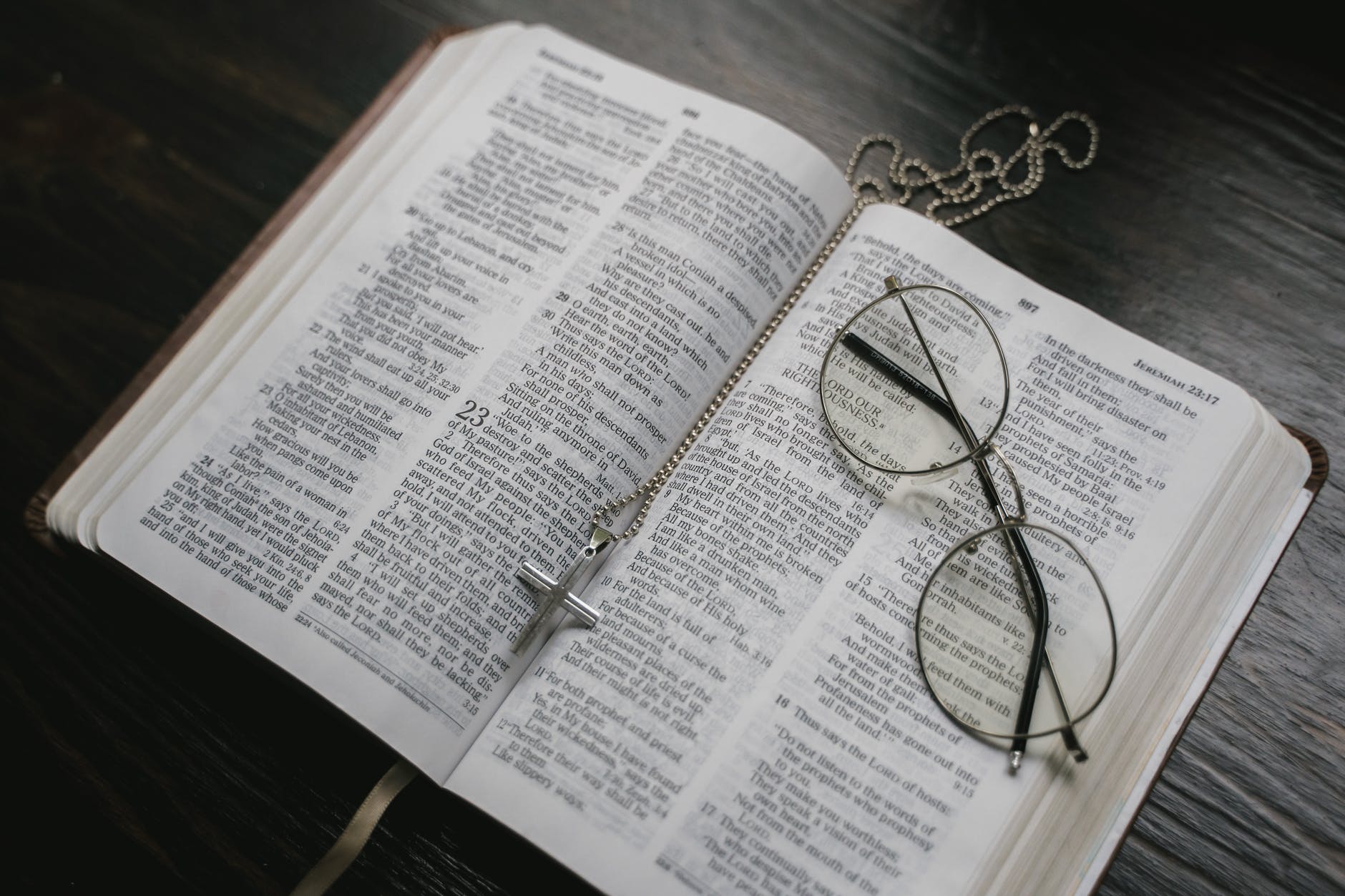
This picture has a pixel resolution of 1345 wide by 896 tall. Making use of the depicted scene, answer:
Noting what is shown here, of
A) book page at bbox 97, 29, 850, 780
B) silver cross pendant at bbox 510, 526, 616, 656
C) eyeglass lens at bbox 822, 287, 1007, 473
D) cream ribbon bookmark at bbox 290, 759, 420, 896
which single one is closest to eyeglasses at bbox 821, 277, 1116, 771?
eyeglass lens at bbox 822, 287, 1007, 473

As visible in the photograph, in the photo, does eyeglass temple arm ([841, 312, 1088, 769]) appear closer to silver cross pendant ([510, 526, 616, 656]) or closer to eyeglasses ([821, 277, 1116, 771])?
eyeglasses ([821, 277, 1116, 771])

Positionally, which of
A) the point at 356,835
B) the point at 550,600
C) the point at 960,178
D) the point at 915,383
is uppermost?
the point at 960,178

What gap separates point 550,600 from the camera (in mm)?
744

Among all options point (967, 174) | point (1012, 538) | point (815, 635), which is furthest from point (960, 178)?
point (815, 635)

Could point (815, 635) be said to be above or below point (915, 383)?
below

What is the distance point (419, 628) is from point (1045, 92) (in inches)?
32.9

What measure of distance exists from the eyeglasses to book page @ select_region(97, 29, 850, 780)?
125mm

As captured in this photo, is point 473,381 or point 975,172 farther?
point 975,172

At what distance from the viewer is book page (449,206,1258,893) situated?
67cm

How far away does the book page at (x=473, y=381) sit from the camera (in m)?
0.74

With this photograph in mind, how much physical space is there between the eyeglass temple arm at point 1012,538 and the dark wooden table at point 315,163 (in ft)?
0.46

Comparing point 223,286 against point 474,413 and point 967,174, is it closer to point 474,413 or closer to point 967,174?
point 474,413

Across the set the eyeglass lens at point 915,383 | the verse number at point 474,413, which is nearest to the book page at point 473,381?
the verse number at point 474,413

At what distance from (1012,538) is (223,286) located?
801 millimetres
